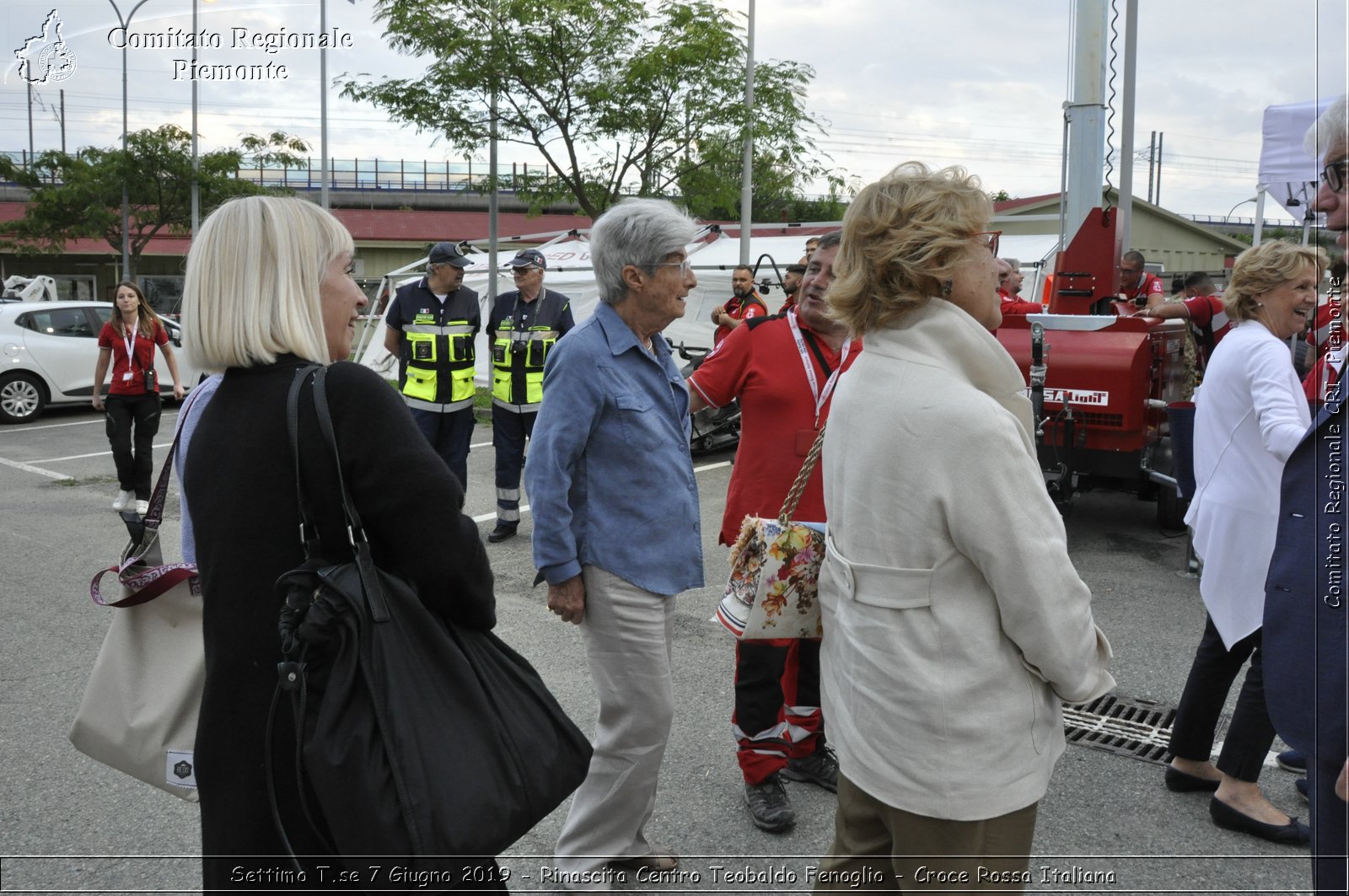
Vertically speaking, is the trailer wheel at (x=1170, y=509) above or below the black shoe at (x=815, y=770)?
above

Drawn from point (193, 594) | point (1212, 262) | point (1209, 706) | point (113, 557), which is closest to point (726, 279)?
point (113, 557)

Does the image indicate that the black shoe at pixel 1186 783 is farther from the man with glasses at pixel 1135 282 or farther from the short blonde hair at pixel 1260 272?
the man with glasses at pixel 1135 282

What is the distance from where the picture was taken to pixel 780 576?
2922mm

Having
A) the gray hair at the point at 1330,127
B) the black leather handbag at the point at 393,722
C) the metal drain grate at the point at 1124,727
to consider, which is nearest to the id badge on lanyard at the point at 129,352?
the metal drain grate at the point at 1124,727

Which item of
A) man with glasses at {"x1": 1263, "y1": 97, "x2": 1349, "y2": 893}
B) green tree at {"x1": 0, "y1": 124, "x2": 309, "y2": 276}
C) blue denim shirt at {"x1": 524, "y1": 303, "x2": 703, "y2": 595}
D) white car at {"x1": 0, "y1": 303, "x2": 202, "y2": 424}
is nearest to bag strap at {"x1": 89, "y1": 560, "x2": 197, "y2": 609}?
blue denim shirt at {"x1": 524, "y1": 303, "x2": 703, "y2": 595}

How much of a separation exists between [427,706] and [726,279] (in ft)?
49.4

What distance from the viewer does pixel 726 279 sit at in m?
16.5

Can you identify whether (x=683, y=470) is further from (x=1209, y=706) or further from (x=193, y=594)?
(x=1209, y=706)

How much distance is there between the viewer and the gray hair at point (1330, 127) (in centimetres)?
167

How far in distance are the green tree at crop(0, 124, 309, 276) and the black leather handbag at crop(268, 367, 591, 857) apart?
27.1m

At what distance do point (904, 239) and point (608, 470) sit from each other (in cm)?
130

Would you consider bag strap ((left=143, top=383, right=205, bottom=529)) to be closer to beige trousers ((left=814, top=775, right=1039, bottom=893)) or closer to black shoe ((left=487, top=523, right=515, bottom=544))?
beige trousers ((left=814, top=775, right=1039, bottom=893))

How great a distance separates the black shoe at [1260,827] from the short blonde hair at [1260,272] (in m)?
1.71

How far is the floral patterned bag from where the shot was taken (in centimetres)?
292
